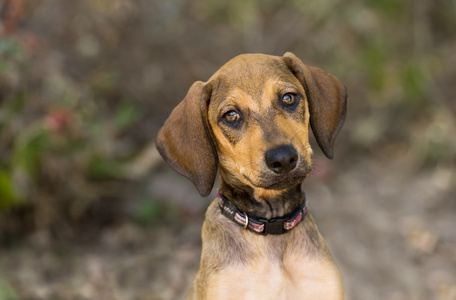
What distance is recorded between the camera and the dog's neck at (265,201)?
421 centimetres

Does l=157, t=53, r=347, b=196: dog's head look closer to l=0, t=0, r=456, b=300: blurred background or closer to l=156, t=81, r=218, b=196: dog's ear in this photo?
l=156, t=81, r=218, b=196: dog's ear

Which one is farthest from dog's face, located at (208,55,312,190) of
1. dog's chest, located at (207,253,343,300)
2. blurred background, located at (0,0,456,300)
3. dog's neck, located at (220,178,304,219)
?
blurred background, located at (0,0,456,300)

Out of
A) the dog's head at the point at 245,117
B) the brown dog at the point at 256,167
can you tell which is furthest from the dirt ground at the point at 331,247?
the dog's head at the point at 245,117

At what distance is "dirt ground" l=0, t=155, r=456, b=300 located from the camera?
7.45 meters

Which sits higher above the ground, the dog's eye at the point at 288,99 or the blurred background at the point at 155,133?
the dog's eye at the point at 288,99

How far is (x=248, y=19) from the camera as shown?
1148 centimetres

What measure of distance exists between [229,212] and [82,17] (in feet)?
22.1

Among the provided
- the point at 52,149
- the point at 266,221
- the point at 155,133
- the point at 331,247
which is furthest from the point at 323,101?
the point at 155,133

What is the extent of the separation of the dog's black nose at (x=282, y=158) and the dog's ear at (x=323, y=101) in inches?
21.1

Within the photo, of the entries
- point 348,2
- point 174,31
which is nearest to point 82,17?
point 174,31

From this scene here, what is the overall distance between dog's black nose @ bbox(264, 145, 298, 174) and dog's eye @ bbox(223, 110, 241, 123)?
516 mm

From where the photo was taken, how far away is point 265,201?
4234 mm

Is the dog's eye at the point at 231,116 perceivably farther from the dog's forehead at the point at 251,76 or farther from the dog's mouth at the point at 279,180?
the dog's mouth at the point at 279,180

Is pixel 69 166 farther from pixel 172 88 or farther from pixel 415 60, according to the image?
pixel 415 60
